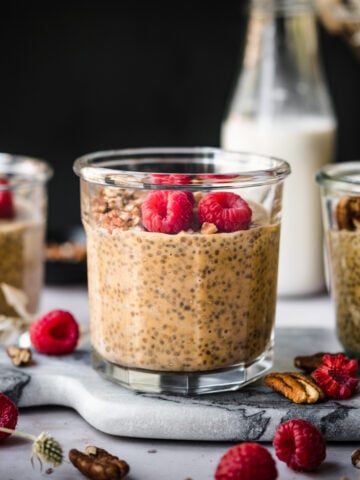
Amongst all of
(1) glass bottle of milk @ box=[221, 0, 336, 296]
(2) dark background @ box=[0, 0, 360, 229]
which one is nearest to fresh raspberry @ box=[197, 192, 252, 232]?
(1) glass bottle of milk @ box=[221, 0, 336, 296]

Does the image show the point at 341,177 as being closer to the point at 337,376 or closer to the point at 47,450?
the point at 337,376

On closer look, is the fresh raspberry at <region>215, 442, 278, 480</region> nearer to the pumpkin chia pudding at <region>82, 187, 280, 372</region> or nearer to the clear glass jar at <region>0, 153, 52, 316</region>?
the pumpkin chia pudding at <region>82, 187, 280, 372</region>

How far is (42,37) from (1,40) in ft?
0.31

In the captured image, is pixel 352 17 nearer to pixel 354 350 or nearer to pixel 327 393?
pixel 354 350

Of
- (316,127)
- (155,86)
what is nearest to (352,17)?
(316,127)

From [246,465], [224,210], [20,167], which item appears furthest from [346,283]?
[20,167]

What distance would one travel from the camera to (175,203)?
89 cm

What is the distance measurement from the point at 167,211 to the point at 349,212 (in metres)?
0.26

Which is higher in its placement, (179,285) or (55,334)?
(179,285)

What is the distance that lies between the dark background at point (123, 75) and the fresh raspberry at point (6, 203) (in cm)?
82

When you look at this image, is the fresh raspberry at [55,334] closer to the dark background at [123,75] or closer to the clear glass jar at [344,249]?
the clear glass jar at [344,249]

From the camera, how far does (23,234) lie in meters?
1.27

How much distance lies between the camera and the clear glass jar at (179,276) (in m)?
0.91

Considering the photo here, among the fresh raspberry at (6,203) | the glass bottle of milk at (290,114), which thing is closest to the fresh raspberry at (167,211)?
the fresh raspberry at (6,203)
